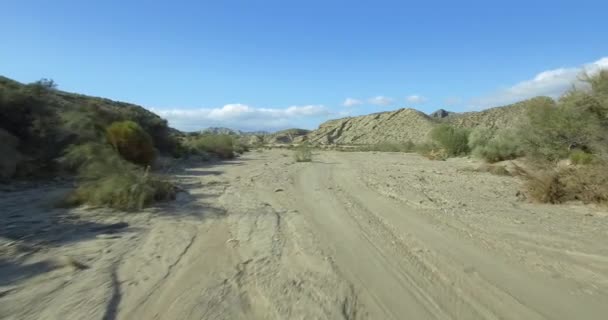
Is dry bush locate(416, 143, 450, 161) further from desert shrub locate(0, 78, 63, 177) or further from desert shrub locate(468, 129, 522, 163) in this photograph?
desert shrub locate(0, 78, 63, 177)

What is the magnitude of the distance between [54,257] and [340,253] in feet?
13.4

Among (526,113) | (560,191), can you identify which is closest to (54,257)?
(560,191)

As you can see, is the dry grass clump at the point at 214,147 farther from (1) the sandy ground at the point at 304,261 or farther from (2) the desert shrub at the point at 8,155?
(1) the sandy ground at the point at 304,261

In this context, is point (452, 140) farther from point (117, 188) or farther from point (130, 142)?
point (117, 188)

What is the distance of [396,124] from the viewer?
89.2 m

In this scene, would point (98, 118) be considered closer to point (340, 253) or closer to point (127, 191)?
point (127, 191)

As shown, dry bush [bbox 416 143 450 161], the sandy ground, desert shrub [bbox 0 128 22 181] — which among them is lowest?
dry bush [bbox 416 143 450 161]

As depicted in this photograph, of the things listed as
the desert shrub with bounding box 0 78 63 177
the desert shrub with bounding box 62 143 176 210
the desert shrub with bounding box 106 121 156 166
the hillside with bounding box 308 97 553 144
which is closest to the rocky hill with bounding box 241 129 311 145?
the hillside with bounding box 308 97 553 144

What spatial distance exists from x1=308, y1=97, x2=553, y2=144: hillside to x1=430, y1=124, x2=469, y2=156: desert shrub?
1199 inches

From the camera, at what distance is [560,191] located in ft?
33.9

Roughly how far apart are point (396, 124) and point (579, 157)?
251ft

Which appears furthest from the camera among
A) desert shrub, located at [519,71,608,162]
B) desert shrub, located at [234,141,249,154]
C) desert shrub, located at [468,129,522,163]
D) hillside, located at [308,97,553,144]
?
hillside, located at [308,97,553,144]

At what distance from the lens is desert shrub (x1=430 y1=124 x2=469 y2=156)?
112 feet

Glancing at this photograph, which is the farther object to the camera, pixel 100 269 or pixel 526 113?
pixel 526 113
